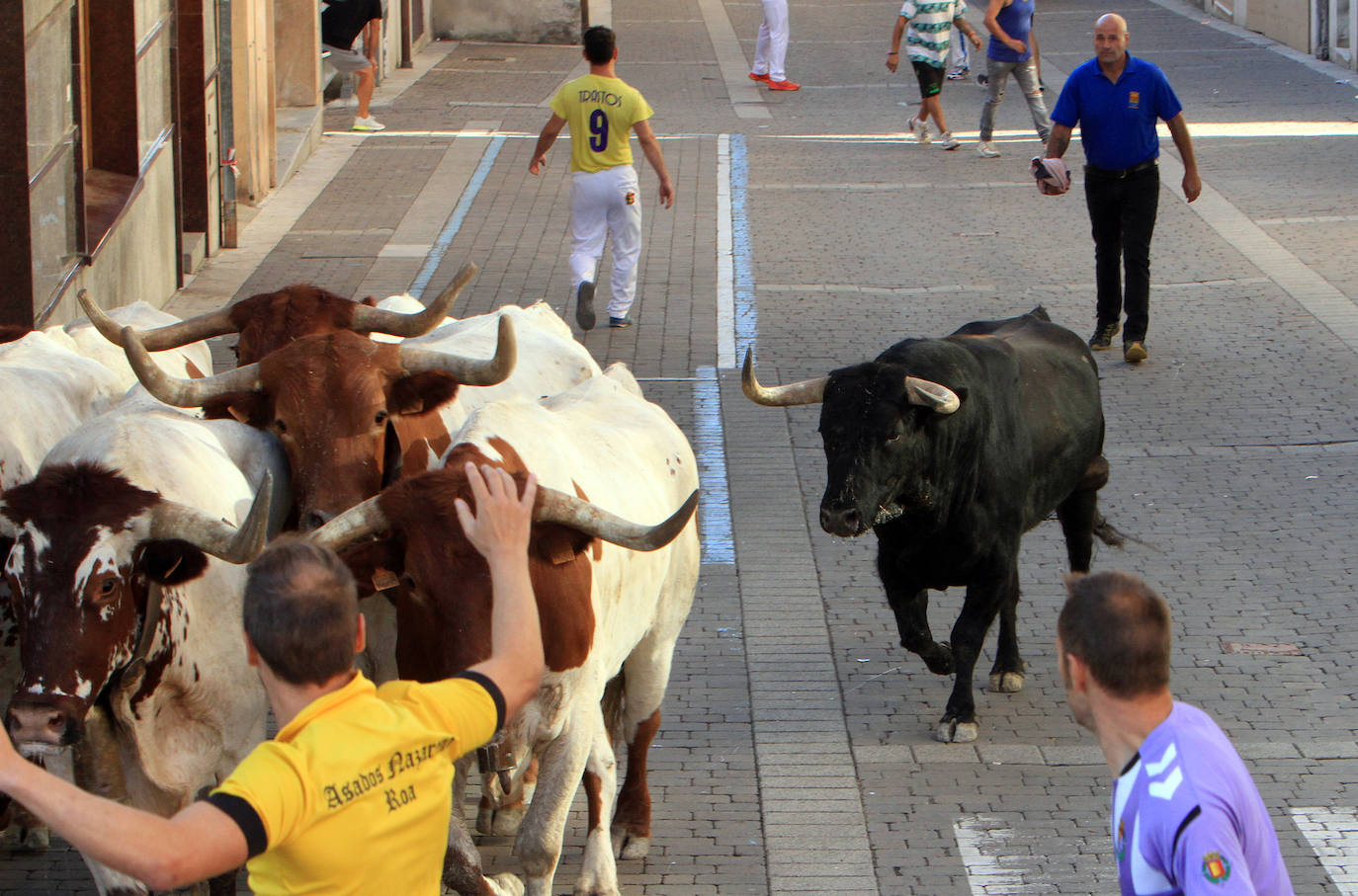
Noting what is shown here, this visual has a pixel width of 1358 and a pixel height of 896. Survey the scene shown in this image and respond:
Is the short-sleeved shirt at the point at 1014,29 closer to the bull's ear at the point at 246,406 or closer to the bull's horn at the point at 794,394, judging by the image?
the bull's horn at the point at 794,394

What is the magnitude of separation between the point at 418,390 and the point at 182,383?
81cm

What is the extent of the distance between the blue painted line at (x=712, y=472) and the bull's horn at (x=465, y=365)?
3.11 meters

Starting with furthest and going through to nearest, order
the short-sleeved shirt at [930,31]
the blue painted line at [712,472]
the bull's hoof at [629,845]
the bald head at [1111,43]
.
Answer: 1. the short-sleeved shirt at [930,31]
2. the bald head at [1111,43]
3. the blue painted line at [712,472]
4. the bull's hoof at [629,845]

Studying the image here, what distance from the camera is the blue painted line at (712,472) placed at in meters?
8.87

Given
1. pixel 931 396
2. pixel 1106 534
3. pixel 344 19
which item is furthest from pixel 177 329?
pixel 344 19

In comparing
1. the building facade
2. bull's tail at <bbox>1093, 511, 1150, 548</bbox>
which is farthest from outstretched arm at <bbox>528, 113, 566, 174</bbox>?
bull's tail at <bbox>1093, 511, 1150, 548</bbox>

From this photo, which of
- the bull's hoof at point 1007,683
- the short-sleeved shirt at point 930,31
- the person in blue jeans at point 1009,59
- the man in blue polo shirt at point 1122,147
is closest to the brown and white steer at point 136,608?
the bull's hoof at point 1007,683

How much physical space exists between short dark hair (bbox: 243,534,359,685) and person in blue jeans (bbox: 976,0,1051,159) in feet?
55.5

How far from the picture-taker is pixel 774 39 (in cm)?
2436

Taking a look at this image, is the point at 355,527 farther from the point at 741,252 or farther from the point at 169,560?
the point at 741,252

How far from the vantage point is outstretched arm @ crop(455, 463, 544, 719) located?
11.9 feet

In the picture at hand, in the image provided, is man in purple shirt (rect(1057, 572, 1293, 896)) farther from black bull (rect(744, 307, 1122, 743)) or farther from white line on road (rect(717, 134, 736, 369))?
white line on road (rect(717, 134, 736, 369))

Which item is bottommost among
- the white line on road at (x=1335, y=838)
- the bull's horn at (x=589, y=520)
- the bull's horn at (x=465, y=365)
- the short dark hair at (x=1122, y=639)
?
the white line on road at (x=1335, y=838)

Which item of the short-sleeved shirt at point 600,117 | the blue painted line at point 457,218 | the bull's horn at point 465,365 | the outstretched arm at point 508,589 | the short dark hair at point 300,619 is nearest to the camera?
the short dark hair at point 300,619
